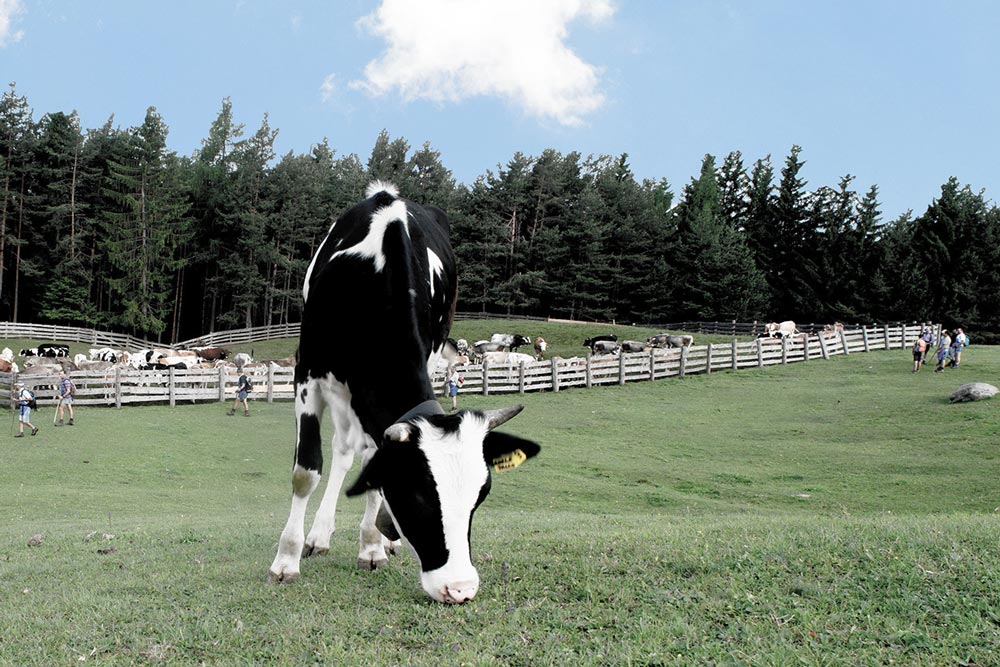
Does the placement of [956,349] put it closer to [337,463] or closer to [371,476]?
[337,463]

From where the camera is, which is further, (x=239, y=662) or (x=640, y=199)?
(x=640, y=199)

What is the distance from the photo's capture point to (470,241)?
5594 centimetres

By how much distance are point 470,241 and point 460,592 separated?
5292 cm

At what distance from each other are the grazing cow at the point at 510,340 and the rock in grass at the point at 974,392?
71.1ft

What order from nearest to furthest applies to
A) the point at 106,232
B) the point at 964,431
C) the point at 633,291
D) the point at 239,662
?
the point at 239,662 < the point at 964,431 < the point at 106,232 < the point at 633,291

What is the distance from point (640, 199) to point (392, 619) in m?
59.6

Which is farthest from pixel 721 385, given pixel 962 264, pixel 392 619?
pixel 962 264

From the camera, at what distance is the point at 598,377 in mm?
27172

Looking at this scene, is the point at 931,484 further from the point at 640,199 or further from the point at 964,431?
the point at 640,199

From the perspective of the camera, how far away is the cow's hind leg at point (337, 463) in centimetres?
499

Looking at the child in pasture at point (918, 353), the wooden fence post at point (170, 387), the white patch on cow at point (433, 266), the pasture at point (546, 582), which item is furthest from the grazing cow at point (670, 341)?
the white patch on cow at point (433, 266)

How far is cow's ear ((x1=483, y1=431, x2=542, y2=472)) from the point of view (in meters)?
4.00

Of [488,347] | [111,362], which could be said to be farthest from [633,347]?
[111,362]

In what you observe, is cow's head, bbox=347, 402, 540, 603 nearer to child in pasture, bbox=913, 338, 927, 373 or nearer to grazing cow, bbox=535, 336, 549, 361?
child in pasture, bbox=913, 338, 927, 373
